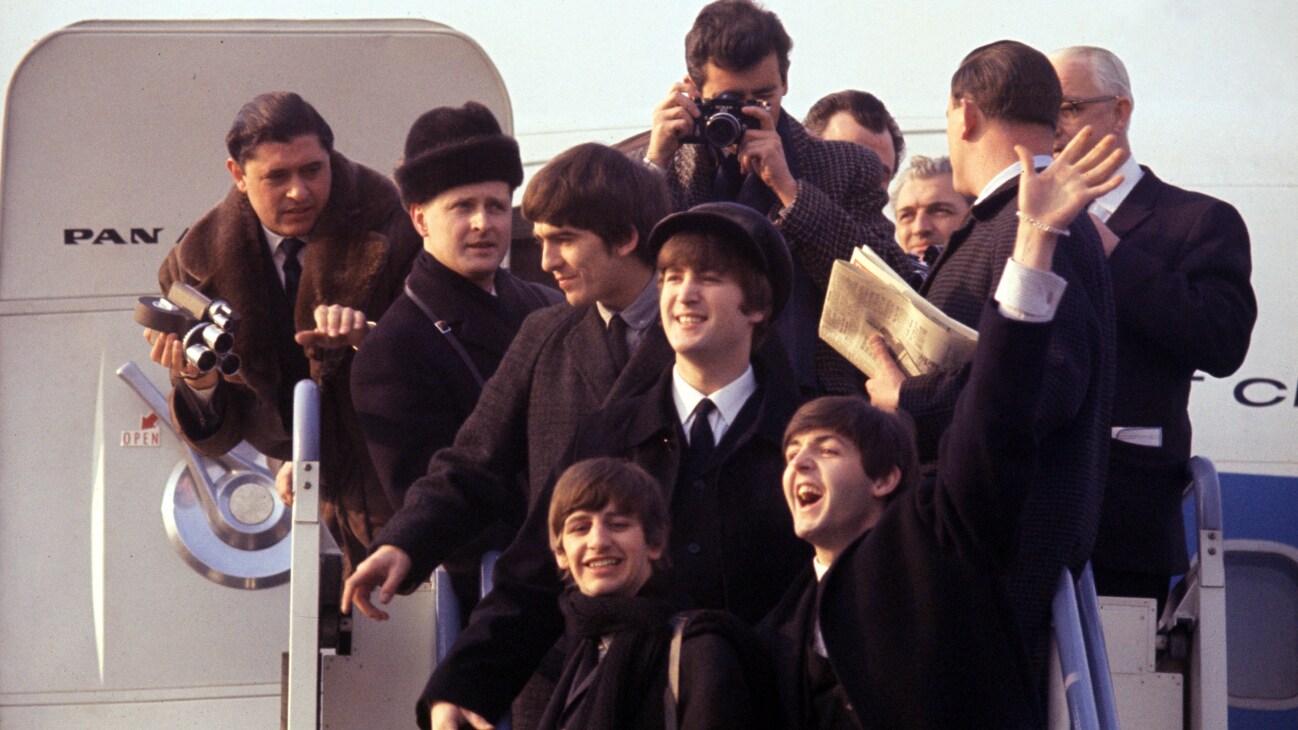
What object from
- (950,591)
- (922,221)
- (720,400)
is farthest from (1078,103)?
(950,591)

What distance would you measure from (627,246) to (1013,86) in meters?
0.84

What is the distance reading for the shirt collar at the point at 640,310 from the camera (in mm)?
4203

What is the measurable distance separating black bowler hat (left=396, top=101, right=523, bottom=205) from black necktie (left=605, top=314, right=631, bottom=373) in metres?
0.72

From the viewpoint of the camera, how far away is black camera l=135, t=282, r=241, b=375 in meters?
5.00

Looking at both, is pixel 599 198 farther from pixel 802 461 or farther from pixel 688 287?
pixel 802 461

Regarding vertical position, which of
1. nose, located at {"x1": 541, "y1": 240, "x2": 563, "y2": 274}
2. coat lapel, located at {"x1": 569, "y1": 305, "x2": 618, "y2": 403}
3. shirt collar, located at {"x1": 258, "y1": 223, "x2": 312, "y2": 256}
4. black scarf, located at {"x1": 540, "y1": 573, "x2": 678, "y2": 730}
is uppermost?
shirt collar, located at {"x1": 258, "y1": 223, "x2": 312, "y2": 256}

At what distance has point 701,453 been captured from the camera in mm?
3836

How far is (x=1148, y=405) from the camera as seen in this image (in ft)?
14.7

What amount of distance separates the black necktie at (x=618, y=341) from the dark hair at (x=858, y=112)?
2.12 meters

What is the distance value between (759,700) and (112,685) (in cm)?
397

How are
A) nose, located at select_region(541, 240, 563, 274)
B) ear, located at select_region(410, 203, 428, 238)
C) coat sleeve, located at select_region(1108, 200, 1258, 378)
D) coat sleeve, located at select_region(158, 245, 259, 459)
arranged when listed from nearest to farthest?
nose, located at select_region(541, 240, 563, 274) < coat sleeve, located at select_region(1108, 200, 1258, 378) < ear, located at select_region(410, 203, 428, 238) < coat sleeve, located at select_region(158, 245, 259, 459)

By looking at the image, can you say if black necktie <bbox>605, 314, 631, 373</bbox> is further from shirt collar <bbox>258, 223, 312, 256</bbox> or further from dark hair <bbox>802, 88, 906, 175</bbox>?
dark hair <bbox>802, 88, 906, 175</bbox>

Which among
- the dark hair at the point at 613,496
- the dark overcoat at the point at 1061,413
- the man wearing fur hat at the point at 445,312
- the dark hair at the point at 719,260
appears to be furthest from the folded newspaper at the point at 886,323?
the man wearing fur hat at the point at 445,312

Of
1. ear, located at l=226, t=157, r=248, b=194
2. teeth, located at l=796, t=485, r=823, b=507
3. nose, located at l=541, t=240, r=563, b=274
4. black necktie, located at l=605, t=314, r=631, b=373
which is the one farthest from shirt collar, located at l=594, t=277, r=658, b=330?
ear, located at l=226, t=157, r=248, b=194
